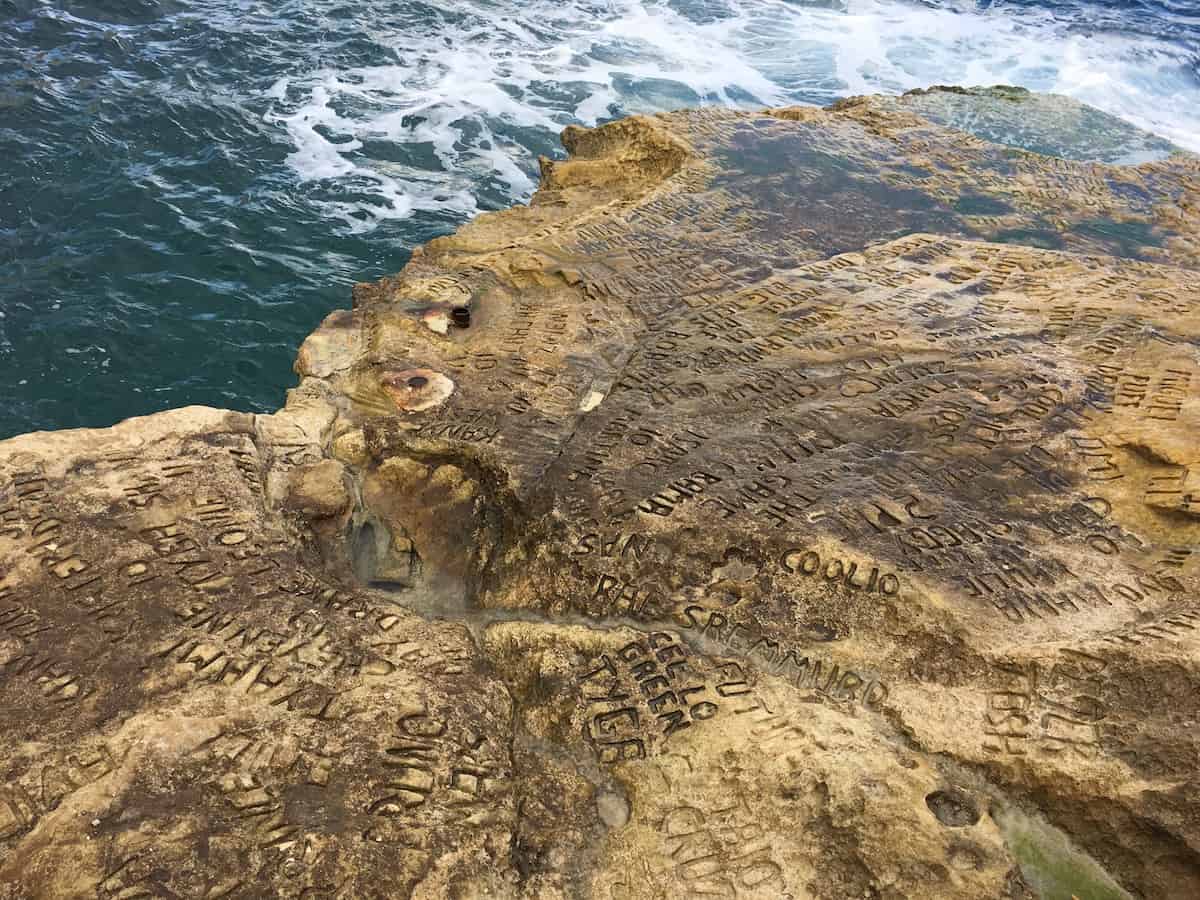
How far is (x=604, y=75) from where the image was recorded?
1531cm

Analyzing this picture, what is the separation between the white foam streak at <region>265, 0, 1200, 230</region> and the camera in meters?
11.8

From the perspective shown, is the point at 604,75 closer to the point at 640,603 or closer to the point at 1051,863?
the point at 640,603

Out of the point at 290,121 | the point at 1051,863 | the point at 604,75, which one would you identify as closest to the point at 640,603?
the point at 1051,863

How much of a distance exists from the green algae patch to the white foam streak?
9.31 m

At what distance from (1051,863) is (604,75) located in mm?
14470

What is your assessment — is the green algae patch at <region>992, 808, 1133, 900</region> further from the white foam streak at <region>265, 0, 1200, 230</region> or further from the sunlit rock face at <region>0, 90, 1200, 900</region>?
the white foam streak at <region>265, 0, 1200, 230</region>

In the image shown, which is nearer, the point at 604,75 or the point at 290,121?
the point at 290,121

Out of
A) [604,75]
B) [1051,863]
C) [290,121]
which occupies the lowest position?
[604,75]

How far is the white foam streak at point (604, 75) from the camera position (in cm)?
1181

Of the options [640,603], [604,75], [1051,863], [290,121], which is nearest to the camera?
[1051,863]

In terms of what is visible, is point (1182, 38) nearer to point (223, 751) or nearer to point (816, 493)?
point (816, 493)

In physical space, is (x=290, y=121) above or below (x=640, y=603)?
below

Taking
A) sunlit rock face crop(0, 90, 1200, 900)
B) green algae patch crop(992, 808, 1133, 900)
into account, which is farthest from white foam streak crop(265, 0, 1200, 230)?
green algae patch crop(992, 808, 1133, 900)

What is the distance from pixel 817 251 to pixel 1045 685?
4.04 m
